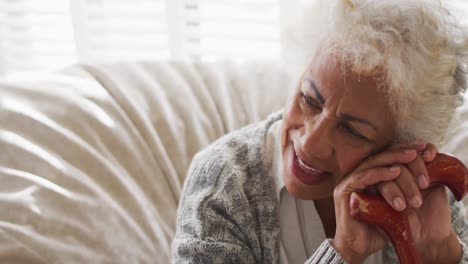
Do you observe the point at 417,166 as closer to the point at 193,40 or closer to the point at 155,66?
the point at 155,66

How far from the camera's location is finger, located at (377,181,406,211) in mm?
1043

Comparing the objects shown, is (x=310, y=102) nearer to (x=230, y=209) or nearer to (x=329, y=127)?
(x=329, y=127)

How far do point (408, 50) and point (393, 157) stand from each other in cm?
19

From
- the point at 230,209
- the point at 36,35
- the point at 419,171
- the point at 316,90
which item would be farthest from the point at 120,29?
the point at 419,171

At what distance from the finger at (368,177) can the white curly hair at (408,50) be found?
76mm

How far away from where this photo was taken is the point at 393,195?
1.06 m

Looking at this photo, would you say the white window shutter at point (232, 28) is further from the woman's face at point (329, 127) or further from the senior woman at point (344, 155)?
the woman's face at point (329, 127)

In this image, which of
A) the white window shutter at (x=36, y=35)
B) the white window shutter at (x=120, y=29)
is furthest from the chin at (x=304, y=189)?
the white window shutter at (x=36, y=35)

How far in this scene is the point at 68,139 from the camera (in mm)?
1389

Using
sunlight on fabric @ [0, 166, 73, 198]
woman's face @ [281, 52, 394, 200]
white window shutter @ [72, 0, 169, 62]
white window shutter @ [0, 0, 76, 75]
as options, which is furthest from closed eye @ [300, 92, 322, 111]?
white window shutter @ [0, 0, 76, 75]

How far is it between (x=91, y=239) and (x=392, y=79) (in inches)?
28.3

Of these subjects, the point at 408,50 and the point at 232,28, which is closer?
the point at 408,50

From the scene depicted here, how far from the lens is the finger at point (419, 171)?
109cm

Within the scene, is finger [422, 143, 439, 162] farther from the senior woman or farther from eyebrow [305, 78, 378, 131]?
eyebrow [305, 78, 378, 131]
